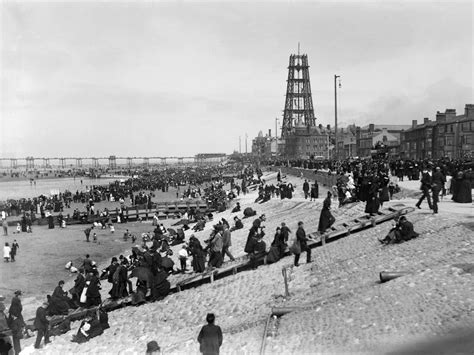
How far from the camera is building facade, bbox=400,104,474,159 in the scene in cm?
5125

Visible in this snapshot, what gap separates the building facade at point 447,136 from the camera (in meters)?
51.2

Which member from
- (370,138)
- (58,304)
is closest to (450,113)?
(370,138)

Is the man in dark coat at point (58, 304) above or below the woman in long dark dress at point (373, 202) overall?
below

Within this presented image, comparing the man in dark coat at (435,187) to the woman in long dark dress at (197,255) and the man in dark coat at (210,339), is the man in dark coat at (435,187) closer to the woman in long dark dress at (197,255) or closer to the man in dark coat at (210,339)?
the woman in long dark dress at (197,255)

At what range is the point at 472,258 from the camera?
10344mm

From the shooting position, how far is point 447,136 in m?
53.2

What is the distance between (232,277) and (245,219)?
1292 centimetres

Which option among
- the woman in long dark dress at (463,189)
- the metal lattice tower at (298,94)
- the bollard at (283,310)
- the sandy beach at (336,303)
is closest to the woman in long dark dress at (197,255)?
the sandy beach at (336,303)

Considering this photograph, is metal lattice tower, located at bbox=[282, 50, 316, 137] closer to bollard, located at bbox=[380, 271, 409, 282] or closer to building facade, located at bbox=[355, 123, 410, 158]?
building facade, located at bbox=[355, 123, 410, 158]

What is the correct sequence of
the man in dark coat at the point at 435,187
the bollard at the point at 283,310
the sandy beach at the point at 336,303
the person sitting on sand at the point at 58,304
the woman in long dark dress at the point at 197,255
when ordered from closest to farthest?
the sandy beach at the point at 336,303 → the bollard at the point at 283,310 → the person sitting on sand at the point at 58,304 → the man in dark coat at the point at 435,187 → the woman in long dark dress at the point at 197,255

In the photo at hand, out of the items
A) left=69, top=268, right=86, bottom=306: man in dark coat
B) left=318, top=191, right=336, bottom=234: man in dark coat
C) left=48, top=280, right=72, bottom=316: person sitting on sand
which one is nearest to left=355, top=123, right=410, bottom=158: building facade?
left=318, top=191, right=336, bottom=234: man in dark coat

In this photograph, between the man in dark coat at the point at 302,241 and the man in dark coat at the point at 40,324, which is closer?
the man in dark coat at the point at 40,324

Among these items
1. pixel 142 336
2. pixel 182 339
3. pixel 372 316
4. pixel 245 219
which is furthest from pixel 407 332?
pixel 245 219

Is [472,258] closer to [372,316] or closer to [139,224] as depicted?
[372,316]
